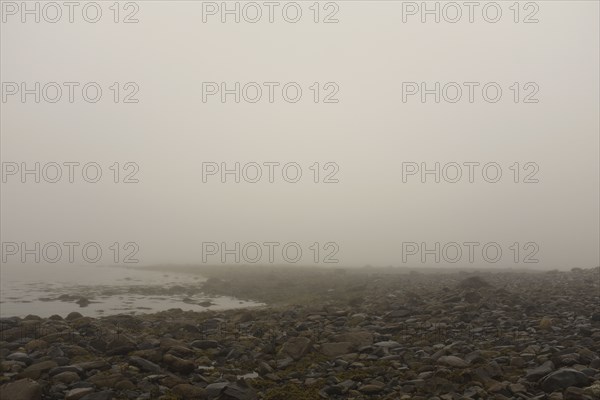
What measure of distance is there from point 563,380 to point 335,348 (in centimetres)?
510

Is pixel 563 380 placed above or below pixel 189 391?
above

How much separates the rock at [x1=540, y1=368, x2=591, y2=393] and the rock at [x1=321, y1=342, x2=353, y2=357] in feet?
14.8

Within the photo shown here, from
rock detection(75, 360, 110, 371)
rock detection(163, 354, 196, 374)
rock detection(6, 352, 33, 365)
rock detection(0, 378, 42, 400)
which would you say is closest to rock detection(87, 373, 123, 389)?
rock detection(75, 360, 110, 371)

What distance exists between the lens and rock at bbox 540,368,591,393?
7.66m

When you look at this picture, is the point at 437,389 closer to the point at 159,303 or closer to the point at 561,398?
the point at 561,398

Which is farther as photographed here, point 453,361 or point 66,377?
point 453,361

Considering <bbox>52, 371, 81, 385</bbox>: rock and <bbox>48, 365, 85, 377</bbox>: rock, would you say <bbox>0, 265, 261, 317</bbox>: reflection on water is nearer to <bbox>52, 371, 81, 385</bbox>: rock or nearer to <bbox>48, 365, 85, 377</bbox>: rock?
<bbox>48, 365, 85, 377</bbox>: rock

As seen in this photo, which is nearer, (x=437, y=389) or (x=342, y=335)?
(x=437, y=389)

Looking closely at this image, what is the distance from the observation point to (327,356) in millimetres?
10594

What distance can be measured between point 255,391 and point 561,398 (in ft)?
17.6

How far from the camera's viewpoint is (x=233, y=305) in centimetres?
2794

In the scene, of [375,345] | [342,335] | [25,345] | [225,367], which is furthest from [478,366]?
[25,345]

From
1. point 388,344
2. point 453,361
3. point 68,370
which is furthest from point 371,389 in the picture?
point 68,370

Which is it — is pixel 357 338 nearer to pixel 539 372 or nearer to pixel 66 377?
pixel 539 372
